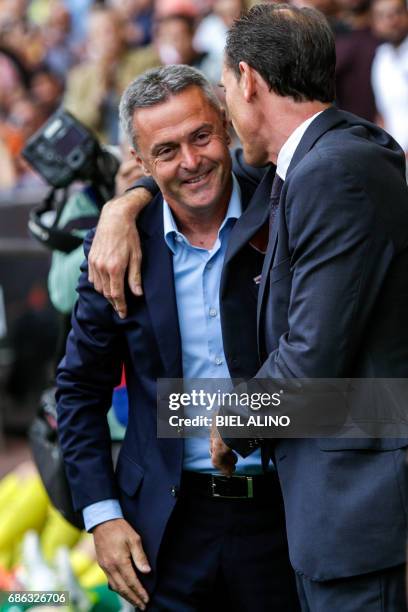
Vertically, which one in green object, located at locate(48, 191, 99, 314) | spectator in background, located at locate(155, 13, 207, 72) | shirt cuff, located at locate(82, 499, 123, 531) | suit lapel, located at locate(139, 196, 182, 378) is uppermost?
suit lapel, located at locate(139, 196, 182, 378)

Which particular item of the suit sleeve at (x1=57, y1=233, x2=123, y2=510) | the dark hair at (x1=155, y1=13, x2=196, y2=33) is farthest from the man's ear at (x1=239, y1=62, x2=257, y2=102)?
the dark hair at (x1=155, y1=13, x2=196, y2=33)

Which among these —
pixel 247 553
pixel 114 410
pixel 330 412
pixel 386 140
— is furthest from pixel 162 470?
pixel 386 140

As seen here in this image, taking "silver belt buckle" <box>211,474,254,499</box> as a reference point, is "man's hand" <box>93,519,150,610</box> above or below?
below

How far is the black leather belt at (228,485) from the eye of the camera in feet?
6.81

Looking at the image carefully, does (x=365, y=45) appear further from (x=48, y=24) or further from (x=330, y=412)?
(x=330, y=412)

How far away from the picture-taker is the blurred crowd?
505 centimetres

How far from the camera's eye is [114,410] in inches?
109

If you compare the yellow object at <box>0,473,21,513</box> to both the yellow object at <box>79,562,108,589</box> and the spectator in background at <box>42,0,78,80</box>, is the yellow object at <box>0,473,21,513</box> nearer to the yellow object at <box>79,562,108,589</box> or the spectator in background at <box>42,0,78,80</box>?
the yellow object at <box>79,562,108,589</box>

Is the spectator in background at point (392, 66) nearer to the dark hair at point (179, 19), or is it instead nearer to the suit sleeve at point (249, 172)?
the dark hair at point (179, 19)

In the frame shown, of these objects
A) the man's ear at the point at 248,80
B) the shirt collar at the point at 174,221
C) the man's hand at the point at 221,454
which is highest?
the man's ear at the point at 248,80

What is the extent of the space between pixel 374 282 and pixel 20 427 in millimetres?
4455

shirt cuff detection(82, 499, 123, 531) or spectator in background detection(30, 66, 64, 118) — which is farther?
spectator in background detection(30, 66, 64, 118)

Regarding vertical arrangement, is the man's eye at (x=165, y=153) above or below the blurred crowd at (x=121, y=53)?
above

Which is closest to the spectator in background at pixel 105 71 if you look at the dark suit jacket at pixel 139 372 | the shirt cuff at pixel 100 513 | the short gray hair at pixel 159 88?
the short gray hair at pixel 159 88
